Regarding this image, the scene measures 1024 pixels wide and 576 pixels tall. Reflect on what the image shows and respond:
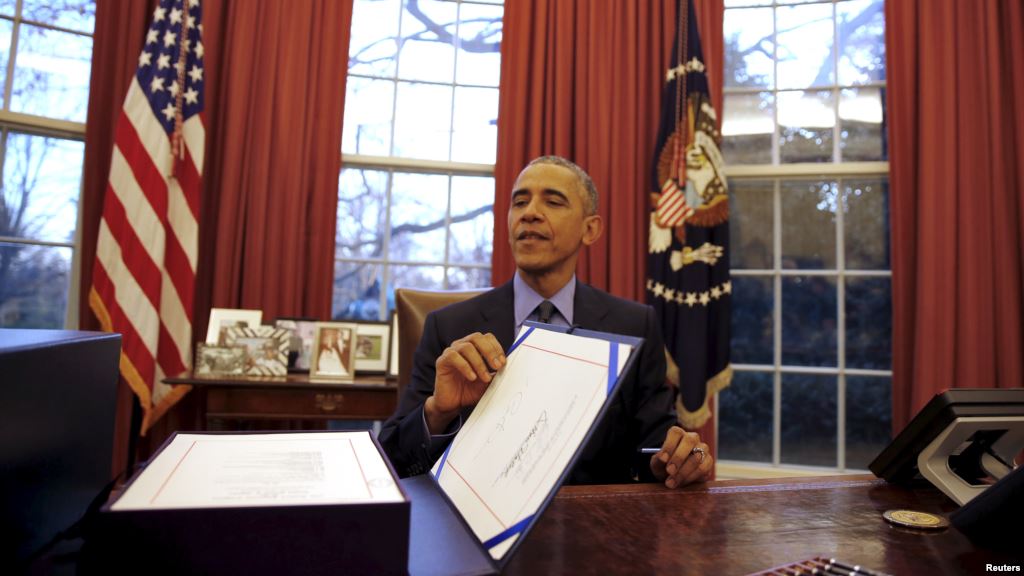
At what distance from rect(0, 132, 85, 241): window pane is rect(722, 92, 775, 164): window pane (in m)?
3.33

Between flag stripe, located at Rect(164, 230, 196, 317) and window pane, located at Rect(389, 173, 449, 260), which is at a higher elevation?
window pane, located at Rect(389, 173, 449, 260)

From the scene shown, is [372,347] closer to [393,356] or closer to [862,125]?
[393,356]

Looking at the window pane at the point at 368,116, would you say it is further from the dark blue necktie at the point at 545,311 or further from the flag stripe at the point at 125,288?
the dark blue necktie at the point at 545,311

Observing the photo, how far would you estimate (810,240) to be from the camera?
321 cm

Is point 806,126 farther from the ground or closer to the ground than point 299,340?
farther from the ground

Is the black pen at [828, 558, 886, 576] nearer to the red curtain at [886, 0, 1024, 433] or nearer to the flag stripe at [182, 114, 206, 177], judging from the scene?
the red curtain at [886, 0, 1024, 433]

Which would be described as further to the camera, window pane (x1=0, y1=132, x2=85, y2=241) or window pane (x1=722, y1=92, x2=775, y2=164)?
window pane (x1=722, y1=92, x2=775, y2=164)

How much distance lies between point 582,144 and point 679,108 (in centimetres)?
51

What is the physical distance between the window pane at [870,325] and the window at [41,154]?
3.87 m

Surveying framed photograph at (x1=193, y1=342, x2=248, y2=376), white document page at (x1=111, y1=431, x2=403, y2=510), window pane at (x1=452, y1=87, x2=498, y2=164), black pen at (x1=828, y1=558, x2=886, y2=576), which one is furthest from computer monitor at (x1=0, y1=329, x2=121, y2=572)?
window pane at (x1=452, y1=87, x2=498, y2=164)

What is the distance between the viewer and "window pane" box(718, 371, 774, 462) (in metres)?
3.21

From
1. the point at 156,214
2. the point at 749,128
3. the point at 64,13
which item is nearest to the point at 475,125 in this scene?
the point at 749,128

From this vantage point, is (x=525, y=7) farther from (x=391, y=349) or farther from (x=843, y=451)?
(x=843, y=451)

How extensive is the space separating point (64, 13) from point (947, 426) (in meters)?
3.72
